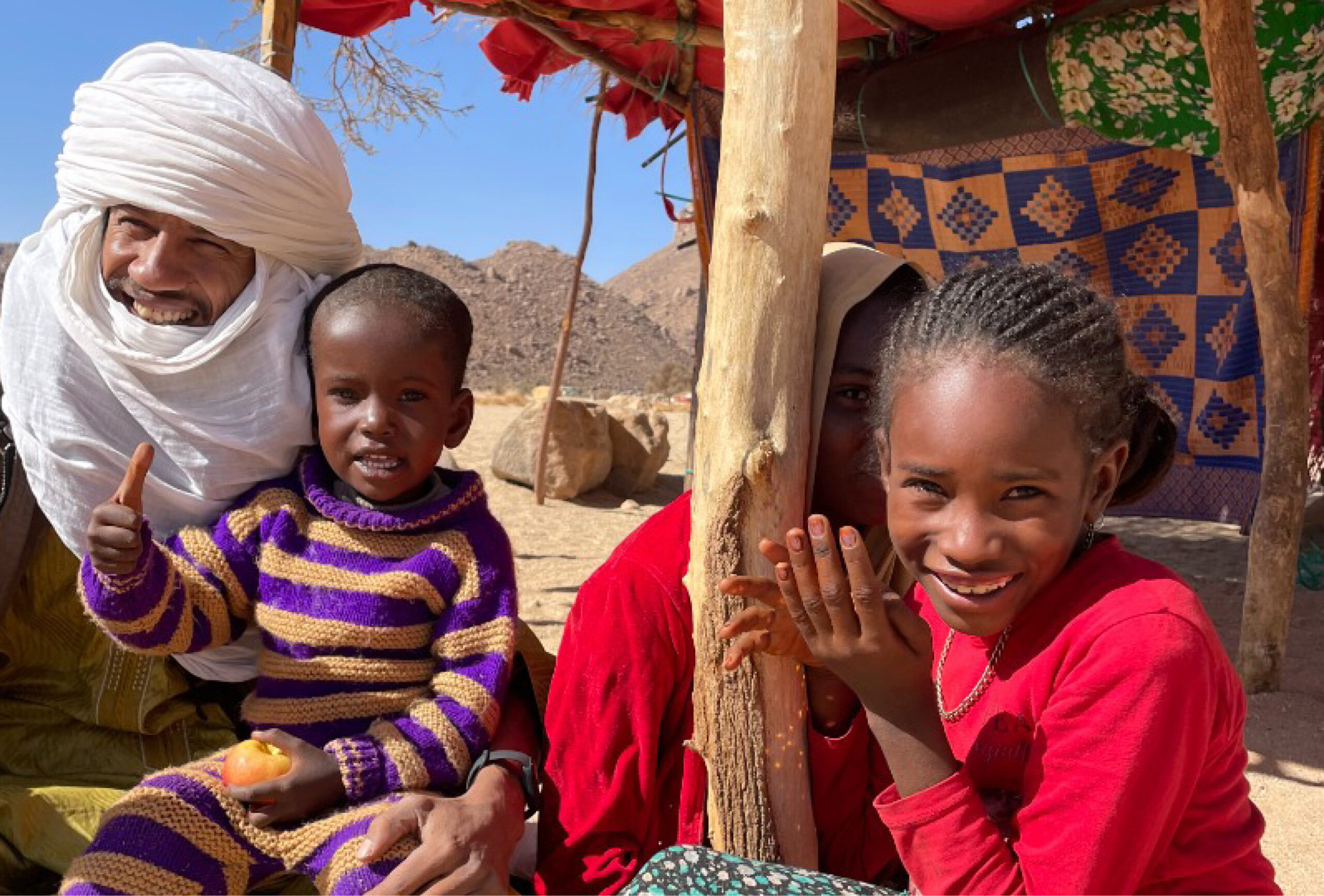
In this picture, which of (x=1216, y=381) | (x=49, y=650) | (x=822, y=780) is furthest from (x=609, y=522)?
(x=822, y=780)

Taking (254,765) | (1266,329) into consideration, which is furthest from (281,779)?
(1266,329)

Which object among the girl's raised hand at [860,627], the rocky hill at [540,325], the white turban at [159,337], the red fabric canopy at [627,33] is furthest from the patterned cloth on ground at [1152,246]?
the rocky hill at [540,325]

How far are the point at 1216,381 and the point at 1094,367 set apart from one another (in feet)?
14.0

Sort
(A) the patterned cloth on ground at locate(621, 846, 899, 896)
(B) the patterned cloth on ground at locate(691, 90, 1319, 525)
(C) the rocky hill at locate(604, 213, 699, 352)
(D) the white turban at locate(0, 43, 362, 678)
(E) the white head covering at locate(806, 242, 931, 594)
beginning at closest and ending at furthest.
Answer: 1. (A) the patterned cloth on ground at locate(621, 846, 899, 896)
2. (E) the white head covering at locate(806, 242, 931, 594)
3. (D) the white turban at locate(0, 43, 362, 678)
4. (B) the patterned cloth on ground at locate(691, 90, 1319, 525)
5. (C) the rocky hill at locate(604, 213, 699, 352)

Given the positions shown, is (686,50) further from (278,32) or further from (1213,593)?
(1213,593)

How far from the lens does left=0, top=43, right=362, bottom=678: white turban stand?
241cm

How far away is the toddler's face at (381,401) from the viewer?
2289mm

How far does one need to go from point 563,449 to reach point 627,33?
4.82m

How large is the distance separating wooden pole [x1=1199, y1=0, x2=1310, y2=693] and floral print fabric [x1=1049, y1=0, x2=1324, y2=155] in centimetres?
52

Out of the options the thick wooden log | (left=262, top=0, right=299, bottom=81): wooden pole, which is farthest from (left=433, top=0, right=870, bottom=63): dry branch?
(left=262, top=0, right=299, bottom=81): wooden pole

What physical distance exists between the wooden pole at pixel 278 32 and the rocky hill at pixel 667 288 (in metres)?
44.3

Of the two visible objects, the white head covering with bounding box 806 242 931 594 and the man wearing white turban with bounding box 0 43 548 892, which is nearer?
the white head covering with bounding box 806 242 931 594

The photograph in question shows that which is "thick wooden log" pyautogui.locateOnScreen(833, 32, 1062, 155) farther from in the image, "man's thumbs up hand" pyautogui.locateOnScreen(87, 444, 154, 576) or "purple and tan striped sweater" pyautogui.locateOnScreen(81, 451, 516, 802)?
"man's thumbs up hand" pyautogui.locateOnScreen(87, 444, 154, 576)

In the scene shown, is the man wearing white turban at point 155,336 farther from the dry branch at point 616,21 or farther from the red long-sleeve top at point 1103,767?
the dry branch at point 616,21
